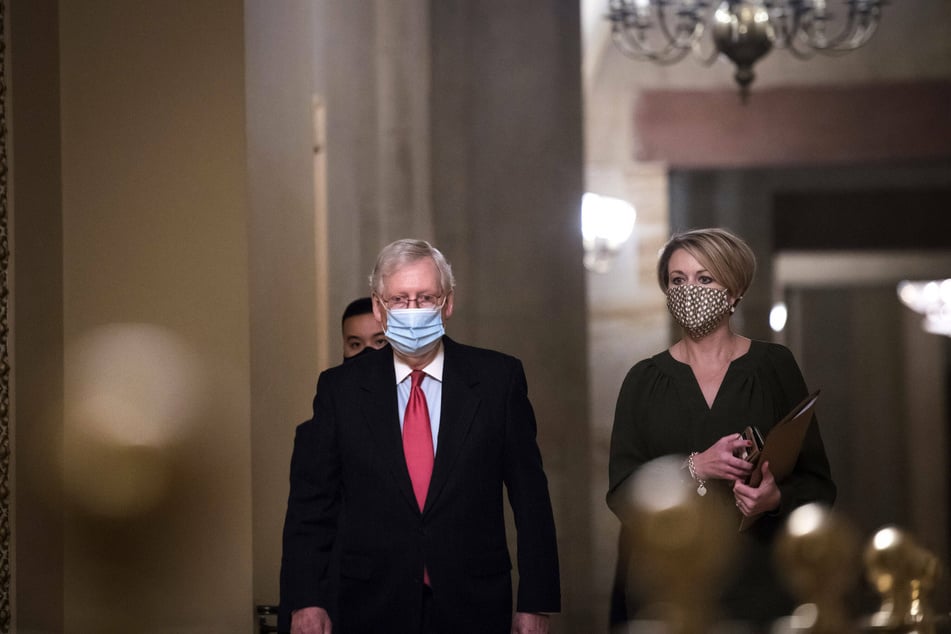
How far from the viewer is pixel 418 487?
146 inches

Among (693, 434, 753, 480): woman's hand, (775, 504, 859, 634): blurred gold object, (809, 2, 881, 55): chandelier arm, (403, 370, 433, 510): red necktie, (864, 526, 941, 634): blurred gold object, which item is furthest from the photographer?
(809, 2, 881, 55): chandelier arm

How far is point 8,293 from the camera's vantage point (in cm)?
450


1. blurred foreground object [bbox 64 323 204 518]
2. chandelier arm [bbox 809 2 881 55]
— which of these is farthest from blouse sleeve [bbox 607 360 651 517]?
chandelier arm [bbox 809 2 881 55]

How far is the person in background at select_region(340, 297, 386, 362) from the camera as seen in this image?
462 cm

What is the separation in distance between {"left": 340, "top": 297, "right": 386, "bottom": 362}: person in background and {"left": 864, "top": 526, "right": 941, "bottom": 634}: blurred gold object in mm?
2901

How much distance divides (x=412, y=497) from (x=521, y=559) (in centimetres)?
34

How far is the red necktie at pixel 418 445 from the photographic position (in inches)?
146

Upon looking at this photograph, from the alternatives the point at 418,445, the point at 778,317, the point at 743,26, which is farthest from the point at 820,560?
the point at 778,317

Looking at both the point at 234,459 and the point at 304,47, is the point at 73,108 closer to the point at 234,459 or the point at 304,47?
the point at 234,459

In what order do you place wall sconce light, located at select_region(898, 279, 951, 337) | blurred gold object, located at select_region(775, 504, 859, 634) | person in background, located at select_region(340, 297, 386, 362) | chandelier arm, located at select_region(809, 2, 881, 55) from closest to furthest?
1. blurred gold object, located at select_region(775, 504, 859, 634)
2. person in background, located at select_region(340, 297, 386, 362)
3. chandelier arm, located at select_region(809, 2, 881, 55)
4. wall sconce light, located at select_region(898, 279, 951, 337)

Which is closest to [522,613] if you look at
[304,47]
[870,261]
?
[304,47]

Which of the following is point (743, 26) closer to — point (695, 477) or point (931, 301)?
point (931, 301)

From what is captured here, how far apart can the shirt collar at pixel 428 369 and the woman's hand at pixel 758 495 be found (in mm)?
848

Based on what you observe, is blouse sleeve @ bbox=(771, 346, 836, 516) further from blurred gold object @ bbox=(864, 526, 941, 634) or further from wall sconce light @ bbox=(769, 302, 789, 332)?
wall sconce light @ bbox=(769, 302, 789, 332)
